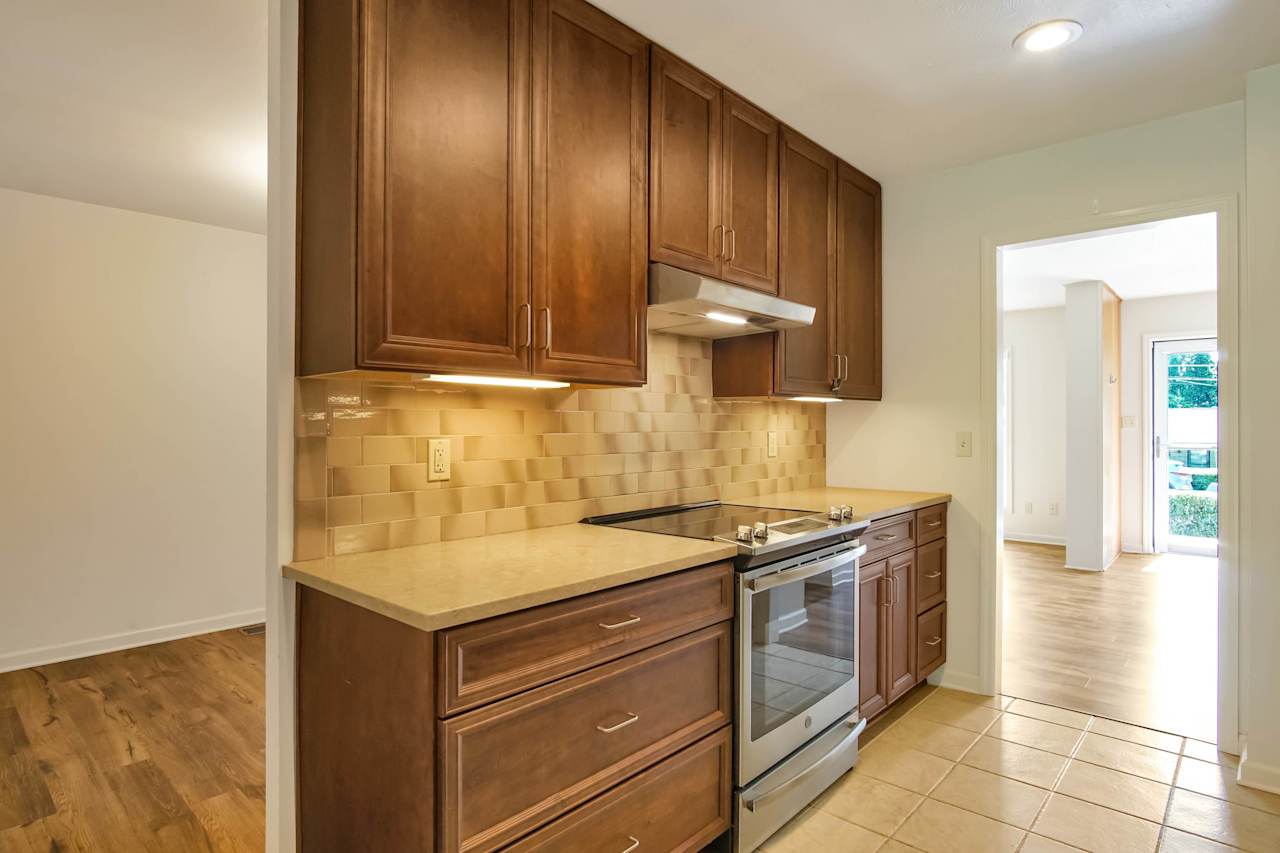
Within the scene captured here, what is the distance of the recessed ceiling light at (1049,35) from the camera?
6.89ft

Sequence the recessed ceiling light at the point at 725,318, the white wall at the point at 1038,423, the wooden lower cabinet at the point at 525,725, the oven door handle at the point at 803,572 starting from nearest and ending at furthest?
the wooden lower cabinet at the point at 525,725 → the oven door handle at the point at 803,572 → the recessed ceiling light at the point at 725,318 → the white wall at the point at 1038,423

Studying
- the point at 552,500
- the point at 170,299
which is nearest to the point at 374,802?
the point at 552,500

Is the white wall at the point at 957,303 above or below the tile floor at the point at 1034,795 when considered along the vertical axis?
above

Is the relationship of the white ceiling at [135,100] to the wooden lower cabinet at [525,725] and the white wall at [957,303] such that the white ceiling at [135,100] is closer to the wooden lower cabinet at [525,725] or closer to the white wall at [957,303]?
the wooden lower cabinet at [525,725]

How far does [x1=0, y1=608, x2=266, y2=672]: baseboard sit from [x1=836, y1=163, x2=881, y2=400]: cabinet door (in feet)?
11.6

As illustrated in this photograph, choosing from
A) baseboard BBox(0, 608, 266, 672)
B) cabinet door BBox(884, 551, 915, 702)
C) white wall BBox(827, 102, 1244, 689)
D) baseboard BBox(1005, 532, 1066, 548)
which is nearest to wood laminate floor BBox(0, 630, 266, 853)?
baseboard BBox(0, 608, 266, 672)

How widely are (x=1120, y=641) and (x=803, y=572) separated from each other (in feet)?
9.52

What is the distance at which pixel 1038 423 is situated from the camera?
7.23 m

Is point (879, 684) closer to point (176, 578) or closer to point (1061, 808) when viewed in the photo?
point (1061, 808)

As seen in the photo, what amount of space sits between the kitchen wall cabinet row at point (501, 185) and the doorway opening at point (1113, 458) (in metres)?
2.73

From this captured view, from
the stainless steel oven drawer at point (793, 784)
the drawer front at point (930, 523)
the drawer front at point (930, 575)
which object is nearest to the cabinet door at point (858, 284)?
the drawer front at point (930, 523)

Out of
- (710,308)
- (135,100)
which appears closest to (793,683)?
(710,308)

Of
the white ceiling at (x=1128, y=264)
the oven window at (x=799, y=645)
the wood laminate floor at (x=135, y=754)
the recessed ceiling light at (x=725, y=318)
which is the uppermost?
the white ceiling at (x=1128, y=264)

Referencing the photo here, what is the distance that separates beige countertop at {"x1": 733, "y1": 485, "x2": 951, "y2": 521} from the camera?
9.09ft
